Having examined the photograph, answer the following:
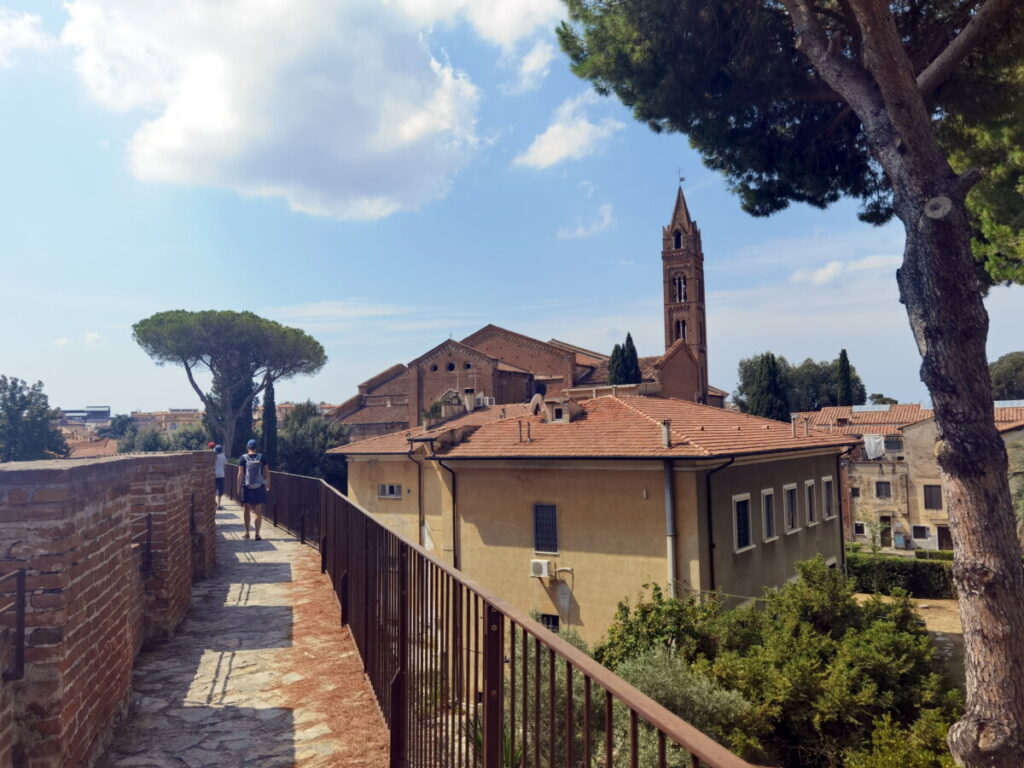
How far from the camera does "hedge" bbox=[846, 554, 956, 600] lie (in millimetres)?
26781

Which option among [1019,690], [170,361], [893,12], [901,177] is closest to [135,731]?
[1019,690]

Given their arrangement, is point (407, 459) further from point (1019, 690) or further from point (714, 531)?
point (1019, 690)

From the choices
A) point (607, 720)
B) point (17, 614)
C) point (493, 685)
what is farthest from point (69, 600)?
point (607, 720)

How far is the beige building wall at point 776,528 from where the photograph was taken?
15.6m

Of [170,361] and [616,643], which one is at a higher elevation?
[170,361]

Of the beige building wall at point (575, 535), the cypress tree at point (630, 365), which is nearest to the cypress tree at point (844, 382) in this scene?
the cypress tree at point (630, 365)

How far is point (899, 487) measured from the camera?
34438 millimetres

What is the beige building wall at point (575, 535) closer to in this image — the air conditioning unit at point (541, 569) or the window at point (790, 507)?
the air conditioning unit at point (541, 569)

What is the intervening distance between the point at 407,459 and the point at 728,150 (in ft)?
54.9

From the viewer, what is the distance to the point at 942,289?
774 cm

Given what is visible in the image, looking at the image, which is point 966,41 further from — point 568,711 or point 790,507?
point 790,507

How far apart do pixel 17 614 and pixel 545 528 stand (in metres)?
14.7

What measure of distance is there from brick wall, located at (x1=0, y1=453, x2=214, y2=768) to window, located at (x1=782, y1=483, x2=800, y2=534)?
1775cm

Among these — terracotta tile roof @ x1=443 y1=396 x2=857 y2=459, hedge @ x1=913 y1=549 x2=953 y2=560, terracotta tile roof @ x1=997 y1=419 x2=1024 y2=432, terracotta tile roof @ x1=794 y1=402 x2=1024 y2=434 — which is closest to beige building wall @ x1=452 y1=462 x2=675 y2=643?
terracotta tile roof @ x1=443 y1=396 x2=857 y2=459
